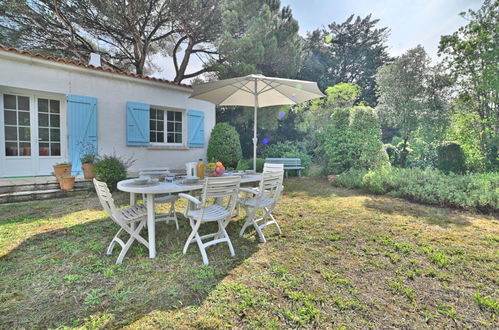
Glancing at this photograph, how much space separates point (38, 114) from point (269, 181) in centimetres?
621

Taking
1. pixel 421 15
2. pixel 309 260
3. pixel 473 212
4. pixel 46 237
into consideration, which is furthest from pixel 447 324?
pixel 421 15

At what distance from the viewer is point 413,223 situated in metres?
3.72

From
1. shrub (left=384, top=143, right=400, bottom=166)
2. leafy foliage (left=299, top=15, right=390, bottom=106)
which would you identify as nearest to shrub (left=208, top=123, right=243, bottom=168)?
shrub (left=384, top=143, right=400, bottom=166)

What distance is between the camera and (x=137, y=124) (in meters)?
6.90

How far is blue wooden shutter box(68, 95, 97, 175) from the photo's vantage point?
5887 mm

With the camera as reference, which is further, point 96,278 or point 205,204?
point 205,204

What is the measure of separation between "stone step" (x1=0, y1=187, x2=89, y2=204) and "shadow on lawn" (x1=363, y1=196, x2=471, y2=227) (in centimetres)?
636

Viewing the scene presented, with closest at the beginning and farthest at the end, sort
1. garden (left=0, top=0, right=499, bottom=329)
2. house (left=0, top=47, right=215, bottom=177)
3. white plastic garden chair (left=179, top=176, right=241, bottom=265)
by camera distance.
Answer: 1. garden (left=0, top=0, right=499, bottom=329)
2. white plastic garden chair (left=179, top=176, right=241, bottom=265)
3. house (left=0, top=47, right=215, bottom=177)

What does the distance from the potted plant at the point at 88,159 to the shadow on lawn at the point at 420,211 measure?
6352 millimetres

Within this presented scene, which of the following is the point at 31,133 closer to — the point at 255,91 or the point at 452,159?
the point at 255,91

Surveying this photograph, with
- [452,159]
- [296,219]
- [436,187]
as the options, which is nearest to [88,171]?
[296,219]

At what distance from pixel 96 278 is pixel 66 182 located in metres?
4.05

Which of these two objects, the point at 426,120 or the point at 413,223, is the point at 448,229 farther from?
the point at 426,120

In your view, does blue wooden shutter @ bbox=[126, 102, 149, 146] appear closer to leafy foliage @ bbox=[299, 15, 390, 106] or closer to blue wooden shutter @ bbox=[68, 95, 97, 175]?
blue wooden shutter @ bbox=[68, 95, 97, 175]
